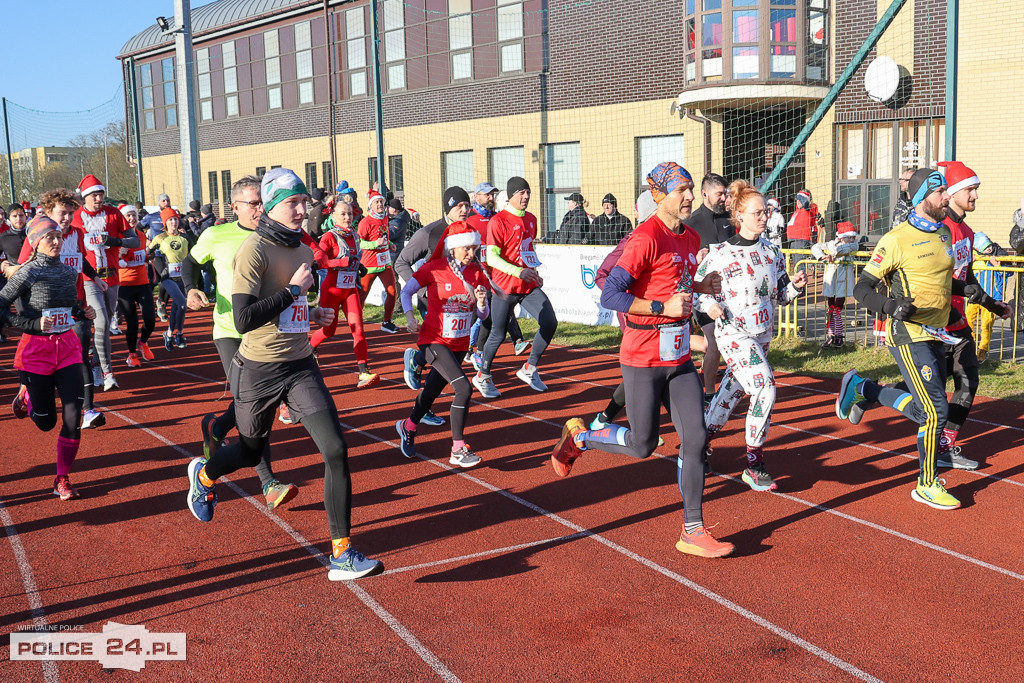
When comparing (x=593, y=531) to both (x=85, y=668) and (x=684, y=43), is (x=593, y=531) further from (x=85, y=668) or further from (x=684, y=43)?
(x=684, y=43)

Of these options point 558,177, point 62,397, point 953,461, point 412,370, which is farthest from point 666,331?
point 558,177

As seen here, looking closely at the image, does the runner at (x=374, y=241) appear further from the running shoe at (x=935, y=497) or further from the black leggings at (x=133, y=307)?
the running shoe at (x=935, y=497)

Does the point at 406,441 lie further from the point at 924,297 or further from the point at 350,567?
the point at 924,297

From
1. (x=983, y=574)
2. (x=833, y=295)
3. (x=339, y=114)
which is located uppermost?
(x=339, y=114)

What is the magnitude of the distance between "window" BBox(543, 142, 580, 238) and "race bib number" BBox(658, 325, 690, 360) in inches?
723

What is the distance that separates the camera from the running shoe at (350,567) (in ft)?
16.1

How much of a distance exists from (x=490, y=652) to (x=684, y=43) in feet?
61.5

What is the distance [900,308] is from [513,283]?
15.5 feet

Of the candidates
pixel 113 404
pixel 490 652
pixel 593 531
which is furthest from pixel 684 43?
pixel 490 652

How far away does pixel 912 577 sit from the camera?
197 inches

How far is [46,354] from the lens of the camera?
6.70 meters

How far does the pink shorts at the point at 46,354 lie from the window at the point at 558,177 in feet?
57.2

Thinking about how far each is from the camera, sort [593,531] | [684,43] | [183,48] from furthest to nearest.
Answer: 1. [684,43]
2. [183,48]
3. [593,531]

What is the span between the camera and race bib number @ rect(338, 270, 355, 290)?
1032 cm
